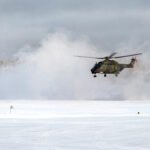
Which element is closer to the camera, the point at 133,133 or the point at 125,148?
the point at 125,148

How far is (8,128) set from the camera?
3431cm

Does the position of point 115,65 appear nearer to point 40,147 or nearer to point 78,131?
point 78,131

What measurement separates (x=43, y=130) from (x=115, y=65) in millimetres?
49635

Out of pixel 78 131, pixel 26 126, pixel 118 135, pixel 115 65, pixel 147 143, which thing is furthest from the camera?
pixel 115 65

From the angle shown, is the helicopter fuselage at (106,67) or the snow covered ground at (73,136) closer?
the snow covered ground at (73,136)

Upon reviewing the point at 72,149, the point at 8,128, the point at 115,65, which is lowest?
the point at 72,149

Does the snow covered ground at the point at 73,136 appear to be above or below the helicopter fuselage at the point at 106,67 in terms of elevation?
below

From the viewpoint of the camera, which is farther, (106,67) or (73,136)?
(106,67)

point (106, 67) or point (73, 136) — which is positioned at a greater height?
point (106, 67)

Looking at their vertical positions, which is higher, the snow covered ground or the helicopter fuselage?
the helicopter fuselage

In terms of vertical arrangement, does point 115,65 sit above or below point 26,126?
above

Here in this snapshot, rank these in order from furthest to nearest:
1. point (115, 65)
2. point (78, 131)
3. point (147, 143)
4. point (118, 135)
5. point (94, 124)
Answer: point (115, 65) → point (94, 124) → point (78, 131) → point (118, 135) → point (147, 143)

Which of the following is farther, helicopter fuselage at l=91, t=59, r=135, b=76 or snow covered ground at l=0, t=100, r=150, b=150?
helicopter fuselage at l=91, t=59, r=135, b=76

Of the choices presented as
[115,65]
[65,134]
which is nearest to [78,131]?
[65,134]
